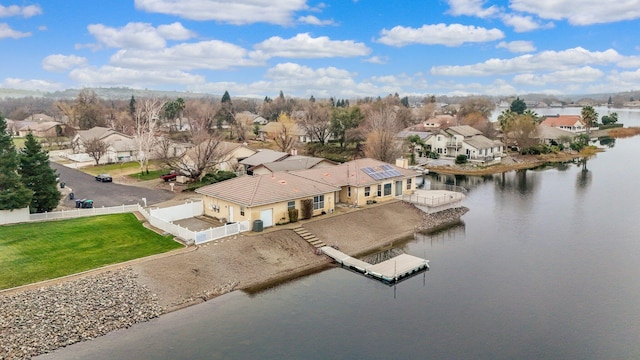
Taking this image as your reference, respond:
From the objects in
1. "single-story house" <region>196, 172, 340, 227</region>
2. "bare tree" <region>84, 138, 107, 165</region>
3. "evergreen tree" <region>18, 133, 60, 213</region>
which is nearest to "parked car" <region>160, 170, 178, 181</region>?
"bare tree" <region>84, 138, 107, 165</region>

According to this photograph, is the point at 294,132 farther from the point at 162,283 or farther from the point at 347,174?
the point at 162,283

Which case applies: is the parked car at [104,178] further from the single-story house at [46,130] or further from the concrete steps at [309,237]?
the single-story house at [46,130]

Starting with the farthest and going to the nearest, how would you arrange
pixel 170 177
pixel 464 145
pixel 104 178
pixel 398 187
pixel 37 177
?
1. pixel 464 145
2. pixel 170 177
3. pixel 104 178
4. pixel 398 187
5. pixel 37 177

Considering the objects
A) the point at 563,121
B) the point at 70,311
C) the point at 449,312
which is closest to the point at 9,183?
the point at 70,311

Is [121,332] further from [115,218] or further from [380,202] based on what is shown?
[380,202]

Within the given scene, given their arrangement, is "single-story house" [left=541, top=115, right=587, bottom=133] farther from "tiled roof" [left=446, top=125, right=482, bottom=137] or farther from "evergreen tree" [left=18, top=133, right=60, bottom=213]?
"evergreen tree" [left=18, top=133, right=60, bottom=213]

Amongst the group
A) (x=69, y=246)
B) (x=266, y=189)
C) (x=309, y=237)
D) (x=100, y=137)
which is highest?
(x=100, y=137)
